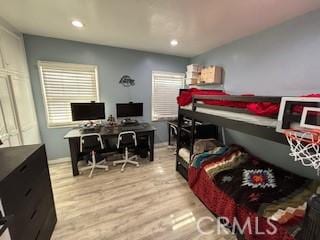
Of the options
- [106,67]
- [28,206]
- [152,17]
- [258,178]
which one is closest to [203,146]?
[258,178]

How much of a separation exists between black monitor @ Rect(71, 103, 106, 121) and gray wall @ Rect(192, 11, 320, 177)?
8.76 feet

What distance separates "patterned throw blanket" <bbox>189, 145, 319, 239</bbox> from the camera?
54.8 inches

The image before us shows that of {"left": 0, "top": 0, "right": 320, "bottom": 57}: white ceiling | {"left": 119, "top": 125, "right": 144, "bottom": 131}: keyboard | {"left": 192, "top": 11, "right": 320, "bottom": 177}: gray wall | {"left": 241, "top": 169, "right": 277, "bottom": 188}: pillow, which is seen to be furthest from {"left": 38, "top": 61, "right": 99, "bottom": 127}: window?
{"left": 241, "top": 169, "right": 277, "bottom": 188}: pillow

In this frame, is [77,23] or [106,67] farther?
[106,67]

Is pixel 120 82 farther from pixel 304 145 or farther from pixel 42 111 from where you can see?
pixel 304 145

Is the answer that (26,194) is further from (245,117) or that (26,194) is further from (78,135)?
(245,117)

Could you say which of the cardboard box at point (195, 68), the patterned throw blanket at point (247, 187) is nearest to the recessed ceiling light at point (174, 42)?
the cardboard box at point (195, 68)

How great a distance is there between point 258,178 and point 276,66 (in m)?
1.61

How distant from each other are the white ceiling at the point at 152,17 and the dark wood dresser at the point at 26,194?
169 centimetres

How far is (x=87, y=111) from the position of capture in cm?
307

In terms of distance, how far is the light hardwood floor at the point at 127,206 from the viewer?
1676mm

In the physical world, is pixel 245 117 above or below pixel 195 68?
below

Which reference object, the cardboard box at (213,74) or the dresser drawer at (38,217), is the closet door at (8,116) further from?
the cardboard box at (213,74)

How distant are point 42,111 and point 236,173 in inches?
141
